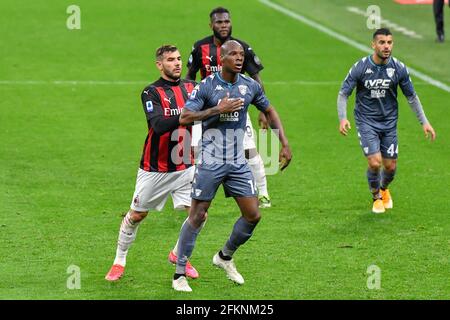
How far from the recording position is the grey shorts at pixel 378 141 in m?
16.7

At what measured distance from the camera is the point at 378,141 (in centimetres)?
1681

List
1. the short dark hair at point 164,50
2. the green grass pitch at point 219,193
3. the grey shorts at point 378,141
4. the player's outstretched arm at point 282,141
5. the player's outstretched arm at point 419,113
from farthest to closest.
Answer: the grey shorts at point 378,141
the player's outstretched arm at point 419,113
the green grass pitch at point 219,193
the short dark hair at point 164,50
the player's outstretched arm at point 282,141

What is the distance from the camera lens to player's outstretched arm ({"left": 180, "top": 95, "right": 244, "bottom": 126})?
12641 mm

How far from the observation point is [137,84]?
2714cm

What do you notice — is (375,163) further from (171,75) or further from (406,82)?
(171,75)

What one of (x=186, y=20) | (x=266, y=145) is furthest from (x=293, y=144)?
(x=186, y=20)

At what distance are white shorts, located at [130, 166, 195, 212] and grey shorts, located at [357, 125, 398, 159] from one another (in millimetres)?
3771

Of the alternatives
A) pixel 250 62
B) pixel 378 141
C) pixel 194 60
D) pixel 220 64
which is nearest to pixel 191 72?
pixel 194 60

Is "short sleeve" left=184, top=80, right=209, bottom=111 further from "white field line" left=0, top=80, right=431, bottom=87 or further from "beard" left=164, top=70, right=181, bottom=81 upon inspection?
"white field line" left=0, top=80, right=431, bottom=87

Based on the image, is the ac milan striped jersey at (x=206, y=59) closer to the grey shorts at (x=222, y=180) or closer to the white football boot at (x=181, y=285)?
the grey shorts at (x=222, y=180)

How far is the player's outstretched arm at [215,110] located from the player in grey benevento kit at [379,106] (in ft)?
12.9

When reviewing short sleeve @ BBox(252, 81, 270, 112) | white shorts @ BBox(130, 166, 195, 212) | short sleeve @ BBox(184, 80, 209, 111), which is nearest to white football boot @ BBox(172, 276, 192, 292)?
white shorts @ BBox(130, 166, 195, 212)

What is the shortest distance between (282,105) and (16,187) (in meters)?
8.35

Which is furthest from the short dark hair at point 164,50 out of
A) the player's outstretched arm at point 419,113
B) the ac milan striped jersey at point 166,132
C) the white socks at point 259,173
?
the player's outstretched arm at point 419,113
